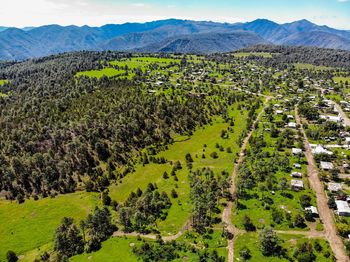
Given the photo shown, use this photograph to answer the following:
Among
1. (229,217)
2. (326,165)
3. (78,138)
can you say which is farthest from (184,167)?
(326,165)

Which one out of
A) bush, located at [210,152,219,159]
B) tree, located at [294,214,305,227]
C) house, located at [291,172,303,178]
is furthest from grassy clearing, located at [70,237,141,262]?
house, located at [291,172,303,178]

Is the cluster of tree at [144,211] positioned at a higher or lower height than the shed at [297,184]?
lower

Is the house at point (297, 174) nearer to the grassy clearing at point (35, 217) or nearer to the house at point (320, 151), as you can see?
the house at point (320, 151)

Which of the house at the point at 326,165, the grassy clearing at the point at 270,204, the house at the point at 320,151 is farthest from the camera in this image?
the house at the point at 320,151

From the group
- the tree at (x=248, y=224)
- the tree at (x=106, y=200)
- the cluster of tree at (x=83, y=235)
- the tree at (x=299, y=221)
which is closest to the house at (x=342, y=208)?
the tree at (x=299, y=221)

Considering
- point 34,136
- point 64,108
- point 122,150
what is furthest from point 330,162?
point 64,108

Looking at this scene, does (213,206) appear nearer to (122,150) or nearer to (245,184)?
(245,184)

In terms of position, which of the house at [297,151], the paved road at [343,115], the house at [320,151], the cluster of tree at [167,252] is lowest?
the cluster of tree at [167,252]
